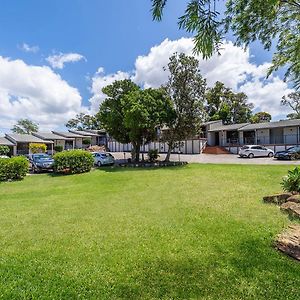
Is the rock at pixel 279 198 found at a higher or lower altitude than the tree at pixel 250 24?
lower

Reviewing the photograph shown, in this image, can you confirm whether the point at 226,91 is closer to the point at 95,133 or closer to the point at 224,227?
the point at 95,133

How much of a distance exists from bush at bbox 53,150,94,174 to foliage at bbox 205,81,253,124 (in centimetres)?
3758

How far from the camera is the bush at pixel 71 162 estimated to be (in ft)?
68.2

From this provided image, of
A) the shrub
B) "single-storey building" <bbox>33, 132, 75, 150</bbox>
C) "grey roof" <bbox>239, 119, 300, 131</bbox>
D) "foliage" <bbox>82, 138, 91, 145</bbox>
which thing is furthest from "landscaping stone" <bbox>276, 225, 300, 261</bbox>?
"foliage" <bbox>82, 138, 91, 145</bbox>

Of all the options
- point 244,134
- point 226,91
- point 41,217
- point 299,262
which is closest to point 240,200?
point 299,262

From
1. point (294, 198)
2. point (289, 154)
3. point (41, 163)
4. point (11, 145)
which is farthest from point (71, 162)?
point (11, 145)

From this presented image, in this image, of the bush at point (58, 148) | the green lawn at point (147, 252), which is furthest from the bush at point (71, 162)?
the bush at point (58, 148)

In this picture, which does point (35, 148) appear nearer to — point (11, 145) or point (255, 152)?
point (11, 145)

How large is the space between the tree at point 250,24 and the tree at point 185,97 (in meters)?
18.2

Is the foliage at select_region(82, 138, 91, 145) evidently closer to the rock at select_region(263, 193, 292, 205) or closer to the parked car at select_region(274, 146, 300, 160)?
the parked car at select_region(274, 146, 300, 160)

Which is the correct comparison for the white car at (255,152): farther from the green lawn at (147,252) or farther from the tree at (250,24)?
the tree at (250,24)

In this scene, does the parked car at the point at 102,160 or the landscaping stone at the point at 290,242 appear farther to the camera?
the parked car at the point at 102,160

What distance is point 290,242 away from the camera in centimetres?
510

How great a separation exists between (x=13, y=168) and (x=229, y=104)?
1822 inches
